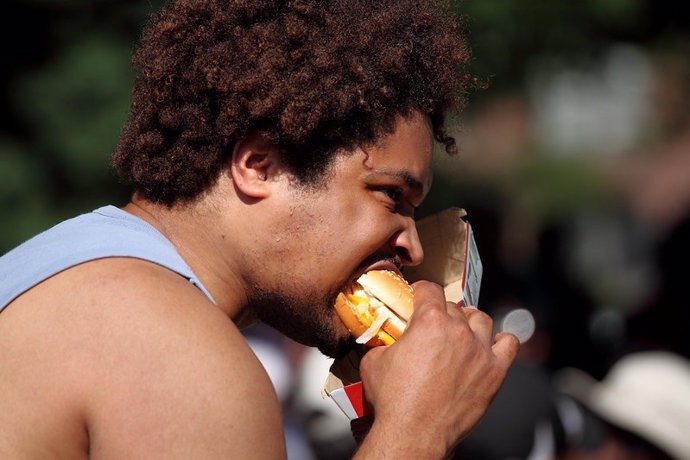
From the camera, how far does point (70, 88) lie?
7.58 m

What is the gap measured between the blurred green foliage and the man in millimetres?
4440

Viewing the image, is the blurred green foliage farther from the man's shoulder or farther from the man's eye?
the man's shoulder

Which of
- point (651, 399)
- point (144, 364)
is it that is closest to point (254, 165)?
point (144, 364)

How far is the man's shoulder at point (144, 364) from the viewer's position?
2307mm

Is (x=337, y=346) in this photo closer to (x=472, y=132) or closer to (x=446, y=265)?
(x=446, y=265)

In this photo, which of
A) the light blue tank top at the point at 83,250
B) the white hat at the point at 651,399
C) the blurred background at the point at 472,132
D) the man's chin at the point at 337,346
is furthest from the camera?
the blurred background at the point at 472,132

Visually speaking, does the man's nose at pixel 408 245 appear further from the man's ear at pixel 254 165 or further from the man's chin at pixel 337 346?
the man's ear at pixel 254 165

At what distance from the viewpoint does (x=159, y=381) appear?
232cm

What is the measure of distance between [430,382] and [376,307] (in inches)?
14.5

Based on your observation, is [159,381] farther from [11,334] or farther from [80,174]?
[80,174]

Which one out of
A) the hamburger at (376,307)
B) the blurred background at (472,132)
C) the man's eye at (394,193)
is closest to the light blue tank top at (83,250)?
the hamburger at (376,307)

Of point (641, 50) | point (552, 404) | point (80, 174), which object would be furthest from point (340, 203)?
point (641, 50)

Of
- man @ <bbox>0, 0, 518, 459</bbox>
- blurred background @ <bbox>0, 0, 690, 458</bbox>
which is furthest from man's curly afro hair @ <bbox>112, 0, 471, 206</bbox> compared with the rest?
blurred background @ <bbox>0, 0, 690, 458</bbox>

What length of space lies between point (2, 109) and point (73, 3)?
0.88 m
